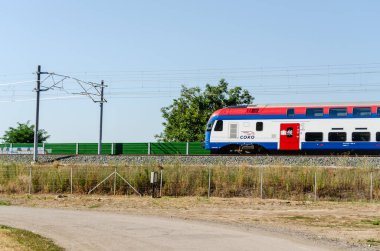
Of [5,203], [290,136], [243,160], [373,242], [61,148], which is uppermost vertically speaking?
[290,136]

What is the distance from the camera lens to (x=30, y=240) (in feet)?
55.6

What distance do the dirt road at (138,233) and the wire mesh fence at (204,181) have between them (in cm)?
976

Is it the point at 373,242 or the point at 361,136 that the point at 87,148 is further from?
the point at 373,242

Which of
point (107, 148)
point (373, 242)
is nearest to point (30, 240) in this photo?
point (373, 242)

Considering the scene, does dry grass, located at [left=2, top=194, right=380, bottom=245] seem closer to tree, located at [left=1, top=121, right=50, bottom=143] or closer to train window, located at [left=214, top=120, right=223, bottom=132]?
train window, located at [left=214, top=120, right=223, bottom=132]

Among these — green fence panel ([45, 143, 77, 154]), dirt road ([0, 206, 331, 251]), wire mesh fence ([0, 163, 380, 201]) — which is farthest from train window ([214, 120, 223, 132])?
green fence panel ([45, 143, 77, 154])

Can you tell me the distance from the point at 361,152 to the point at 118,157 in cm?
1640

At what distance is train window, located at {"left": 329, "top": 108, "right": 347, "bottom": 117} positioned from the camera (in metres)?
38.2

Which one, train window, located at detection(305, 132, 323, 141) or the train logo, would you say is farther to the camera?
the train logo

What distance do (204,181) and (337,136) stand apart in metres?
9.66

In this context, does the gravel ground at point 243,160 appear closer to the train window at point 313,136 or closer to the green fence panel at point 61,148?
the train window at point 313,136

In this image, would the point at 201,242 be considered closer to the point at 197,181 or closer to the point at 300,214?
the point at 300,214

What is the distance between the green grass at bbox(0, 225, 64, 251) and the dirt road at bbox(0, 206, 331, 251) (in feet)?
1.40

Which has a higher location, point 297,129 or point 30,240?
point 297,129
